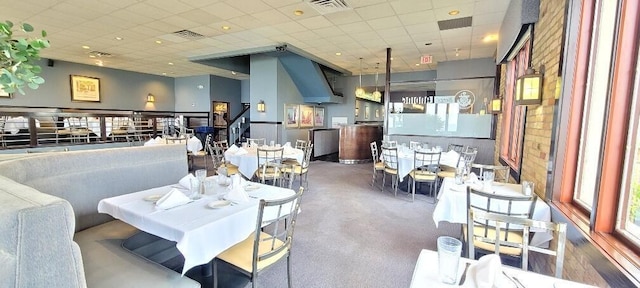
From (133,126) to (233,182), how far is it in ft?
22.4

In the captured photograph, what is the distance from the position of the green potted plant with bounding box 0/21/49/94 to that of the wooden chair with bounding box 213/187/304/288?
1.27 metres

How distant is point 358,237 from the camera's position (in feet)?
10.8

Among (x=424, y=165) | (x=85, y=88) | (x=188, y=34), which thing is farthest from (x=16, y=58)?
(x=85, y=88)

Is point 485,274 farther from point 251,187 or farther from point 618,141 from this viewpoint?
point 251,187

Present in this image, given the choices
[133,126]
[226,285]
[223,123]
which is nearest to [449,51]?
[226,285]

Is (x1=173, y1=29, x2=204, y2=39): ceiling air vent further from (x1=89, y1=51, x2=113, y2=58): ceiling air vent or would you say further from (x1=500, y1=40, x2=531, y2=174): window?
(x1=500, y1=40, x2=531, y2=174): window

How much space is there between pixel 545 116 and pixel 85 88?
12624 mm

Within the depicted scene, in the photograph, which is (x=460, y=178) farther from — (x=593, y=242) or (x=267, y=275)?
(x=267, y=275)

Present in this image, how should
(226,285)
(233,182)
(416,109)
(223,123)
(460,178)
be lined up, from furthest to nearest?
(223,123) → (416,109) → (460,178) → (233,182) → (226,285)

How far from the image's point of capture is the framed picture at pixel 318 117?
10.6m

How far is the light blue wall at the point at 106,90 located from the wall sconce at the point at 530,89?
12308mm

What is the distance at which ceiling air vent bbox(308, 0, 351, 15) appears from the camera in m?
4.26

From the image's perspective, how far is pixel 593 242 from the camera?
5.08ft

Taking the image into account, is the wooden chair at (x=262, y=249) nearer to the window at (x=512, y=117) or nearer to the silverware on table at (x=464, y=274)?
the silverware on table at (x=464, y=274)
